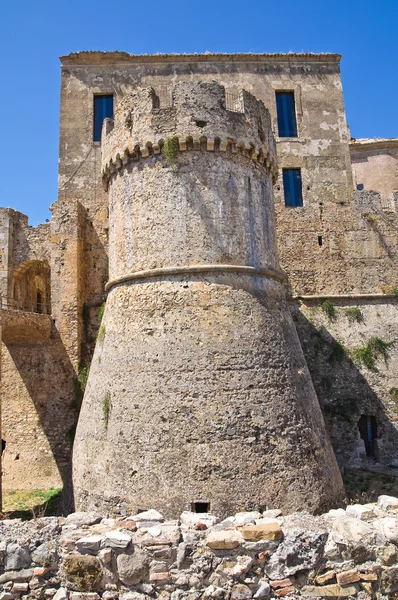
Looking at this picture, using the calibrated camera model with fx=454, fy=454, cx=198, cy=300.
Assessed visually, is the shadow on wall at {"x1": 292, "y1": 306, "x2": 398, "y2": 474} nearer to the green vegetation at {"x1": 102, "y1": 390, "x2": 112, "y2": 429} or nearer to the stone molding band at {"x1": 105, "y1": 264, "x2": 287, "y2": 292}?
the stone molding band at {"x1": 105, "y1": 264, "x2": 287, "y2": 292}

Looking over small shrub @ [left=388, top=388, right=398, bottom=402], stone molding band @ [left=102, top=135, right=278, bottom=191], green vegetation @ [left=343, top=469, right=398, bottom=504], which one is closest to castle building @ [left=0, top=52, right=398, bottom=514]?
stone molding band @ [left=102, top=135, right=278, bottom=191]

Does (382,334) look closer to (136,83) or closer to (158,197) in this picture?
(158,197)

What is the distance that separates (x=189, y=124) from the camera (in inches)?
Result: 365

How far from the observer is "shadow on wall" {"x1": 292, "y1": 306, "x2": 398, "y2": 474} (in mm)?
13422

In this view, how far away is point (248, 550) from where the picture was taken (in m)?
5.26

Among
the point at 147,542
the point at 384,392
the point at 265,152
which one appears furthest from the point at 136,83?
the point at 147,542

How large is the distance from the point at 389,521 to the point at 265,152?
757 centimetres

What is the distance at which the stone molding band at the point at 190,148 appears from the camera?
931 cm

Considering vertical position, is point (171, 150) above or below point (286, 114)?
below

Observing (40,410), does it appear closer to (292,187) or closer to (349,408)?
(349,408)

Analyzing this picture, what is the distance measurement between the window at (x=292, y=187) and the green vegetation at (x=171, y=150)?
901 centimetres

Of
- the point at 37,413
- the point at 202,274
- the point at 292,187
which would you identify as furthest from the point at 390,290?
the point at 37,413

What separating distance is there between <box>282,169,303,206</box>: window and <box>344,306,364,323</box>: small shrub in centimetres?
477

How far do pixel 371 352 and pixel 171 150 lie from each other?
9233mm
